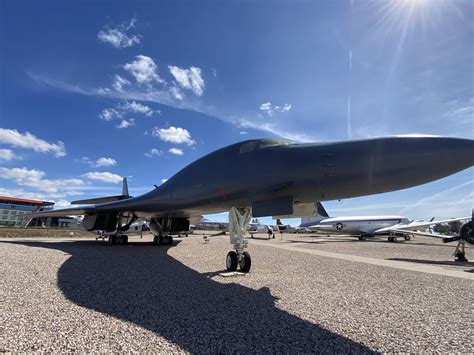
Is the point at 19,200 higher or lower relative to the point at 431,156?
higher

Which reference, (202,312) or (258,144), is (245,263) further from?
(202,312)

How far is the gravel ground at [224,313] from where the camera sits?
2.84 metres

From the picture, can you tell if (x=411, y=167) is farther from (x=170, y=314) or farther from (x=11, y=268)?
(x=11, y=268)

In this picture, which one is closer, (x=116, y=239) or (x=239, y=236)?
(x=239, y=236)

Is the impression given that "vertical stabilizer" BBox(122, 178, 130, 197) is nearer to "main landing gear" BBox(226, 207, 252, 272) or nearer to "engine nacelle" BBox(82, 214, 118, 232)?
"engine nacelle" BBox(82, 214, 118, 232)

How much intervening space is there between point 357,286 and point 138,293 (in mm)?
4471

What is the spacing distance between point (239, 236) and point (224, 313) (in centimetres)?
297

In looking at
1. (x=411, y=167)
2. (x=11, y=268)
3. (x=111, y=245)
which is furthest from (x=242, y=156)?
(x=111, y=245)

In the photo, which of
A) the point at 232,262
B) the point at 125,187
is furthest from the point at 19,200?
the point at 232,262

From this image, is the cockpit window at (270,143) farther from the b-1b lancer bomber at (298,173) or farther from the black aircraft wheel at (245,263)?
the black aircraft wheel at (245,263)

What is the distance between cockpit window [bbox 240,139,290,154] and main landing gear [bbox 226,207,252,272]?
5.05 feet

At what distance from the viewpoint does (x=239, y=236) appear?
6738mm

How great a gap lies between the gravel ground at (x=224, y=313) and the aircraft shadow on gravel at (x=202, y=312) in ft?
0.04

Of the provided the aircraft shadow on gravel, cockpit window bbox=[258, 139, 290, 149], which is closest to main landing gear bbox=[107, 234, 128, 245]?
the aircraft shadow on gravel
